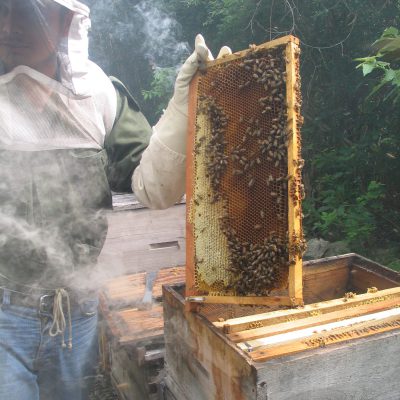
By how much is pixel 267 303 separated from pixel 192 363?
45cm

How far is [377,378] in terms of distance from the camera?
172 centimetres

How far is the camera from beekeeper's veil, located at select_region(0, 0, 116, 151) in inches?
75.7

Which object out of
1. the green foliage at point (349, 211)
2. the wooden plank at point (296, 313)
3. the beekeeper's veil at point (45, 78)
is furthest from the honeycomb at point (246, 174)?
the green foliage at point (349, 211)

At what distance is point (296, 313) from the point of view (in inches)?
75.0

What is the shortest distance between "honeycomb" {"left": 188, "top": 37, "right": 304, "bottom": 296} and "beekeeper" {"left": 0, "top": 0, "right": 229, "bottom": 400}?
0.14 meters

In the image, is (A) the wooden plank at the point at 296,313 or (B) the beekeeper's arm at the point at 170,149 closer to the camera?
(A) the wooden plank at the point at 296,313

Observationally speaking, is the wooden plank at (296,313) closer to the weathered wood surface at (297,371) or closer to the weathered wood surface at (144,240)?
the weathered wood surface at (297,371)

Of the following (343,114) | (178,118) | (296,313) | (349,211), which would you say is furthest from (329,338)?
(343,114)

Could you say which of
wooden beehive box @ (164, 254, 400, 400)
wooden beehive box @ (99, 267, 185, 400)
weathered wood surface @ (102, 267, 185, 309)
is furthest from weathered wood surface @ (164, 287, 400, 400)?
weathered wood surface @ (102, 267, 185, 309)

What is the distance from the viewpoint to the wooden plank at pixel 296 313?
183 cm

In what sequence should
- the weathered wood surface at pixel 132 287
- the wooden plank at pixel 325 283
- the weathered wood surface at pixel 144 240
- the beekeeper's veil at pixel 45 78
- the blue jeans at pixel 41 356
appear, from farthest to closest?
the weathered wood surface at pixel 144 240
the weathered wood surface at pixel 132 287
the wooden plank at pixel 325 283
the blue jeans at pixel 41 356
the beekeeper's veil at pixel 45 78

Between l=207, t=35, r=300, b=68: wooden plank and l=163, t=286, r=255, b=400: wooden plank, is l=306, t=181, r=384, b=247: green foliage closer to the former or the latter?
l=163, t=286, r=255, b=400: wooden plank

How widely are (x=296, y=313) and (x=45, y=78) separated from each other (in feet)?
4.66

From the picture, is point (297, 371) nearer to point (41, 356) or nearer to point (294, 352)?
point (294, 352)
